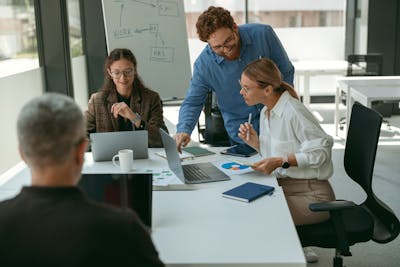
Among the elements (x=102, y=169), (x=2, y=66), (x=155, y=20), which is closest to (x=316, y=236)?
(x=102, y=169)

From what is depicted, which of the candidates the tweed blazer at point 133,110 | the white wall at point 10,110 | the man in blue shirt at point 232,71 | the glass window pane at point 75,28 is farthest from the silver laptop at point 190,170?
the glass window pane at point 75,28

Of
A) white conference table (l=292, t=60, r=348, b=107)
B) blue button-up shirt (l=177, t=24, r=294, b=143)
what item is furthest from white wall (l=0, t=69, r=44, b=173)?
white conference table (l=292, t=60, r=348, b=107)

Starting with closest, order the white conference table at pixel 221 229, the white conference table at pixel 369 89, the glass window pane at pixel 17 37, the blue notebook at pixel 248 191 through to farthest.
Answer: the white conference table at pixel 221 229 < the blue notebook at pixel 248 191 < the glass window pane at pixel 17 37 < the white conference table at pixel 369 89

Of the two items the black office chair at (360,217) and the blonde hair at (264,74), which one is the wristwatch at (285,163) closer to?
the black office chair at (360,217)

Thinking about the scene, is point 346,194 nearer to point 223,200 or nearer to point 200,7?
point 223,200

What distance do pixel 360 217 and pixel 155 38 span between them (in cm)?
289

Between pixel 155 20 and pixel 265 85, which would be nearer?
pixel 265 85

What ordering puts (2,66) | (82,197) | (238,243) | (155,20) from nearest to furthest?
(82,197)
(238,243)
(2,66)
(155,20)

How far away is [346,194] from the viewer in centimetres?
424

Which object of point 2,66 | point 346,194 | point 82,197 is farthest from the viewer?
point 346,194

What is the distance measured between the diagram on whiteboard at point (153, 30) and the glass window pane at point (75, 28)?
1307mm

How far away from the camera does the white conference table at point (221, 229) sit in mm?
1569

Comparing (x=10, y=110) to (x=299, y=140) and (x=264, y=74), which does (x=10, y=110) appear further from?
(x=299, y=140)

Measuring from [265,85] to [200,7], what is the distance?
206 inches
